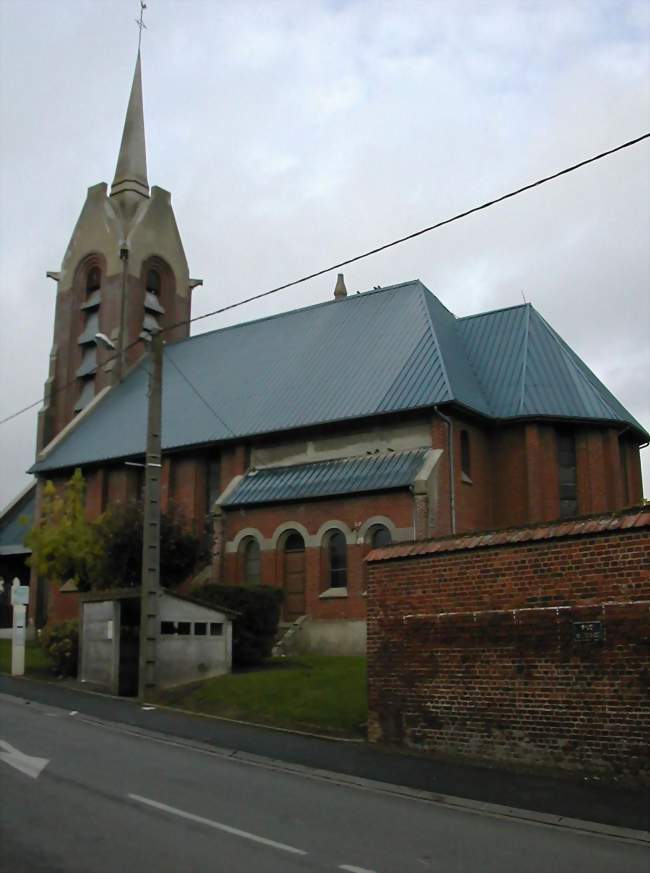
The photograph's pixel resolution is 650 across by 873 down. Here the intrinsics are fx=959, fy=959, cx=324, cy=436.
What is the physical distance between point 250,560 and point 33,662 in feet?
25.2

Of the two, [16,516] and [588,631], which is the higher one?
[16,516]

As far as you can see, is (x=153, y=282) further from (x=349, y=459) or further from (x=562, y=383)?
(x=562, y=383)

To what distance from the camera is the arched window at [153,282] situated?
47.7m

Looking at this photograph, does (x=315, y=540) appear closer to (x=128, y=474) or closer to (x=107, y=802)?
(x=128, y=474)

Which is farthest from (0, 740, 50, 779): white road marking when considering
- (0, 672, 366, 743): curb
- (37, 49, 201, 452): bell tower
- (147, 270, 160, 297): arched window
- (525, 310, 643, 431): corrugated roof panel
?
(147, 270, 160, 297): arched window

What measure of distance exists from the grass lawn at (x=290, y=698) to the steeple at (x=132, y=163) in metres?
32.3

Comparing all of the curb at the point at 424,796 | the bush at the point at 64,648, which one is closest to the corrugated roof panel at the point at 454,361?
the bush at the point at 64,648

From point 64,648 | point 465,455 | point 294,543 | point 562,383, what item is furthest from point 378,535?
point 64,648

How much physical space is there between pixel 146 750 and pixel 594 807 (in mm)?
6919

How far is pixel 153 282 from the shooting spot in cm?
4797

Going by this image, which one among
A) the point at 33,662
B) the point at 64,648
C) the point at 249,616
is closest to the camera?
the point at 64,648

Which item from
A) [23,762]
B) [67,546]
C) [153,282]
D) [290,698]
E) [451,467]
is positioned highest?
[153,282]

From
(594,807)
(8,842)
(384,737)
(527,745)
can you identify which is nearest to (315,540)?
(384,737)

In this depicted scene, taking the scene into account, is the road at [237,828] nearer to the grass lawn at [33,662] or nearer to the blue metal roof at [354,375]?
the grass lawn at [33,662]
